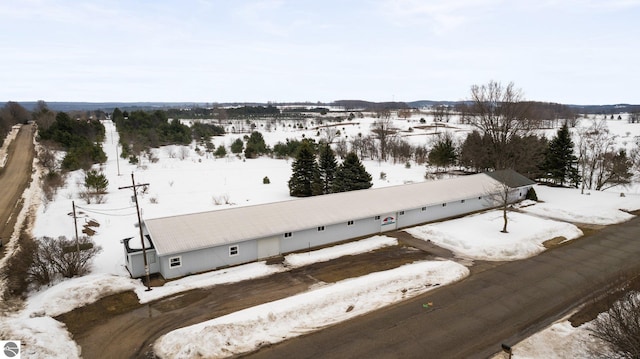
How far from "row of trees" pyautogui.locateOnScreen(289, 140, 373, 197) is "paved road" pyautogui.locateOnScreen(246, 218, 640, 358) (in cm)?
2029

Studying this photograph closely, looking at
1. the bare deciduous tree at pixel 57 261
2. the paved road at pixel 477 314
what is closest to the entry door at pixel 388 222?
the paved road at pixel 477 314

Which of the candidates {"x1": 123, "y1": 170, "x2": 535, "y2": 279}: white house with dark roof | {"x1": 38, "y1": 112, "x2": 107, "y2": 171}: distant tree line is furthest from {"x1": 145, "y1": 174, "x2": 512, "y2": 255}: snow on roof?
{"x1": 38, "y1": 112, "x2": 107, "y2": 171}: distant tree line

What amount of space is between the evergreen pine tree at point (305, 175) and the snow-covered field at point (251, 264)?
1.64 m

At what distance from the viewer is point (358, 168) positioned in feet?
138

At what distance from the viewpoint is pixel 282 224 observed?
26.0 m

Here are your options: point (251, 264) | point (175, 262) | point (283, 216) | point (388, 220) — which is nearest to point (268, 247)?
point (251, 264)

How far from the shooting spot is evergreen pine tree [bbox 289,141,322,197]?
4269 cm

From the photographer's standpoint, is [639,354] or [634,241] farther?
[634,241]

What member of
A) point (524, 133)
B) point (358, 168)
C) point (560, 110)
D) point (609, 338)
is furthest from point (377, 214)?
point (560, 110)

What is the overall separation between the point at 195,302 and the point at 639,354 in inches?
702

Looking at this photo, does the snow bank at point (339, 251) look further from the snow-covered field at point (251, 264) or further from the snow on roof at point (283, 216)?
the snow on roof at point (283, 216)

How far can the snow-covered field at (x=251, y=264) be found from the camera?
16.1 m

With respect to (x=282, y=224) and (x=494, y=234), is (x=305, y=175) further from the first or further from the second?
(x=494, y=234)

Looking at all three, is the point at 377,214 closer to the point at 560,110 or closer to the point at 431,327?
the point at 431,327
